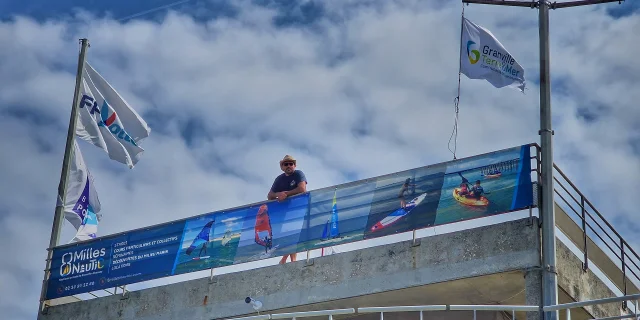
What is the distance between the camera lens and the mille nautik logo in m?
20.7

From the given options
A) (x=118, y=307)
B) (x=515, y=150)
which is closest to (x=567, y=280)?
(x=515, y=150)

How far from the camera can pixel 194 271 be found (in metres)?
19.2

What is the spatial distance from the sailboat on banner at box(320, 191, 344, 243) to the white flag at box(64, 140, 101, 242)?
5.90 m

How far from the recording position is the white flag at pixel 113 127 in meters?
22.7

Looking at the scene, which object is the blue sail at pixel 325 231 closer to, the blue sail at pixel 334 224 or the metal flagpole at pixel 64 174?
the blue sail at pixel 334 224

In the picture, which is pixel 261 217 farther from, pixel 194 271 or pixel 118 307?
pixel 118 307

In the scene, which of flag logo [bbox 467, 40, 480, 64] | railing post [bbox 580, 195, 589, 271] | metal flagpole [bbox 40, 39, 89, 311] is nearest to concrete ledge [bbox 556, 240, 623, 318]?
railing post [bbox 580, 195, 589, 271]

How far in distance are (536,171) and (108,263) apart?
7796 mm

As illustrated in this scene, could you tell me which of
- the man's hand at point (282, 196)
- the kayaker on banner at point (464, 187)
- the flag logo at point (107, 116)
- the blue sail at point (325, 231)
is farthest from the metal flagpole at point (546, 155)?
the flag logo at point (107, 116)

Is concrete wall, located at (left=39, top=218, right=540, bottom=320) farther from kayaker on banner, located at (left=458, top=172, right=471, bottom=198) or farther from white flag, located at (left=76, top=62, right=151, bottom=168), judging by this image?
white flag, located at (left=76, top=62, right=151, bottom=168)

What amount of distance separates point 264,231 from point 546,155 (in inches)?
185

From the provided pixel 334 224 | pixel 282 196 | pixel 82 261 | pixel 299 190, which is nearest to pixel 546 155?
pixel 334 224

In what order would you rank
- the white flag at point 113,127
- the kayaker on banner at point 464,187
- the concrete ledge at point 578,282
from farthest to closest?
1. the white flag at point 113,127
2. the kayaker on banner at point 464,187
3. the concrete ledge at point 578,282

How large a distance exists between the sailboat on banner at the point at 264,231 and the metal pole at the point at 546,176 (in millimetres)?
4469
